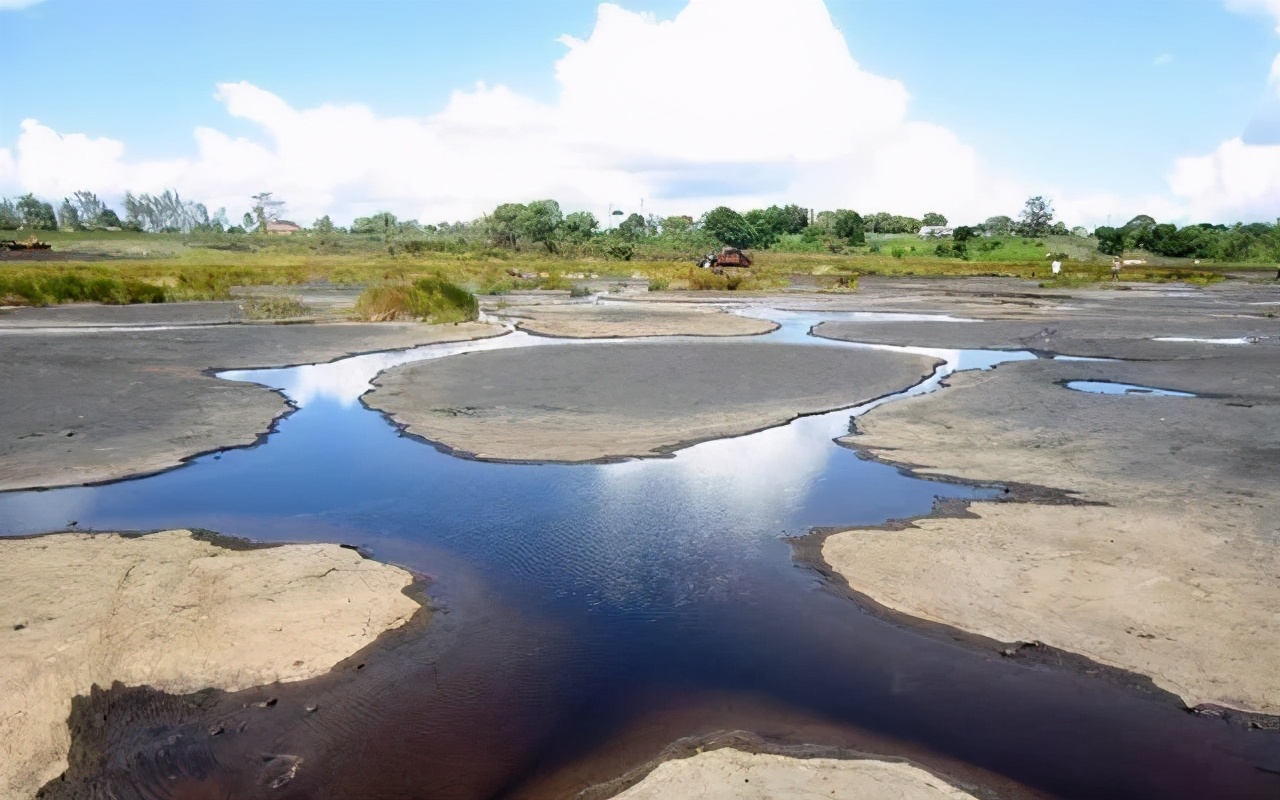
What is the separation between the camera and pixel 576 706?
4.96 metres

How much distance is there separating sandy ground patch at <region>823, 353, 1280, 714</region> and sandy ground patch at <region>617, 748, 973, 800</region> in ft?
5.89

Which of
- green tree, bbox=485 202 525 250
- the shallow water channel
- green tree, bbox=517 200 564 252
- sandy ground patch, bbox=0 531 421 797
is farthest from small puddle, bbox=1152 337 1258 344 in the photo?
green tree, bbox=485 202 525 250

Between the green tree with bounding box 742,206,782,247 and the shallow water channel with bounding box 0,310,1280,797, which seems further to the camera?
the green tree with bounding box 742,206,782,247

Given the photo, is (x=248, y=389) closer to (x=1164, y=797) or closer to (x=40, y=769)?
(x=40, y=769)

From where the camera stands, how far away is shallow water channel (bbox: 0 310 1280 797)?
14.5ft

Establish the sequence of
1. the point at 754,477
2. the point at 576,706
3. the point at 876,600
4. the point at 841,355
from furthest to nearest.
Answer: the point at 841,355
the point at 754,477
the point at 876,600
the point at 576,706

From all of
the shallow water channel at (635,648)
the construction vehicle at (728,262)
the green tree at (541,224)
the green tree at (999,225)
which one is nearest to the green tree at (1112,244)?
the green tree at (999,225)

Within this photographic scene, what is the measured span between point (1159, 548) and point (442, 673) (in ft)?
17.2

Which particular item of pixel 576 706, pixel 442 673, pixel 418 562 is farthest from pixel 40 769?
pixel 418 562

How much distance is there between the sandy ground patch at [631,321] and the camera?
23641 mm

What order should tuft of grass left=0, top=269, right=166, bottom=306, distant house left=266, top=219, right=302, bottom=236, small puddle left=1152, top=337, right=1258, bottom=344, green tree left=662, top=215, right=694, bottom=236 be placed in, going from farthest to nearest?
1. distant house left=266, top=219, right=302, bottom=236
2. green tree left=662, top=215, right=694, bottom=236
3. tuft of grass left=0, top=269, right=166, bottom=306
4. small puddle left=1152, top=337, right=1258, bottom=344

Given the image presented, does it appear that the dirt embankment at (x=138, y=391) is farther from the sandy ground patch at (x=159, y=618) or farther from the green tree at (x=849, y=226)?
the green tree at (x=849, y=226)

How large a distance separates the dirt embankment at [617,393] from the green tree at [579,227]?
85.5 metres

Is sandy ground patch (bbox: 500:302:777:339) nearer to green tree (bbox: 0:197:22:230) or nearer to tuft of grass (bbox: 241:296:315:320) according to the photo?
tuft of grass (bbox: 241:296:315:320)
